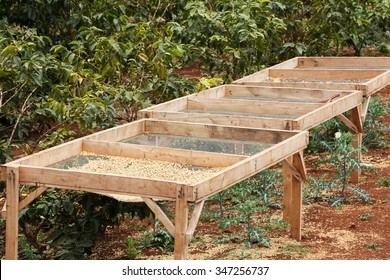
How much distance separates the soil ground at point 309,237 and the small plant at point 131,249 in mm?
42

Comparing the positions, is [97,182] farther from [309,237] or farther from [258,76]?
[258,76]

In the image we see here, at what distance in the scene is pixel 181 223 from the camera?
5.43m

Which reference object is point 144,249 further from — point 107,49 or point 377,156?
point 377,156

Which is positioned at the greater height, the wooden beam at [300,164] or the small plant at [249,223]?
the wooden beam at [300,164]

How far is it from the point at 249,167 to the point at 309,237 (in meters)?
1.98

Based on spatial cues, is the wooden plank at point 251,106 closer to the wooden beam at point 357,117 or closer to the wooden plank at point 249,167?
the wooden plank at point 249,167

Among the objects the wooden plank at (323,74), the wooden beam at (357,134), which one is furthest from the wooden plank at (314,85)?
the wooden plank at (323,74)

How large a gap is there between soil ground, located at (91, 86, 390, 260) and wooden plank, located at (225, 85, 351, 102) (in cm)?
105

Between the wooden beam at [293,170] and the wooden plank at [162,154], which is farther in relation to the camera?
the wooden beam at [293,170]

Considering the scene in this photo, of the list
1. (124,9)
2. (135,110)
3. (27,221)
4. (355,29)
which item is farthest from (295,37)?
(27,221)

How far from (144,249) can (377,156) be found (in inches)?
155

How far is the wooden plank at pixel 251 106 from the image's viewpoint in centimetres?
794

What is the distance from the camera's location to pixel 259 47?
1012 cm

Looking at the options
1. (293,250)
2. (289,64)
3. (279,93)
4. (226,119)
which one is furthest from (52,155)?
(289,64)
